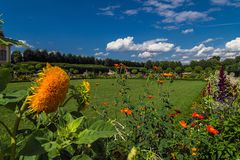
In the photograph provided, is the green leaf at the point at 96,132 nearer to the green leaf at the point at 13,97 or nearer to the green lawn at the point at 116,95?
the green leaf at the point at 13,97

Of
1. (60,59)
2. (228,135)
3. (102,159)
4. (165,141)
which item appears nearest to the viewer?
(102,159)

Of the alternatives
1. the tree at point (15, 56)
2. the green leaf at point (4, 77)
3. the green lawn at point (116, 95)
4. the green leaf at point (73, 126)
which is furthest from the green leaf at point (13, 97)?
the tree at point (15, 56)

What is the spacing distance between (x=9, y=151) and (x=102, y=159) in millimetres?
263

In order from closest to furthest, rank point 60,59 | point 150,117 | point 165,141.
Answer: point 165,141 → point 150,117 → point 60,59

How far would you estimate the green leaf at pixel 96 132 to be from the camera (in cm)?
82

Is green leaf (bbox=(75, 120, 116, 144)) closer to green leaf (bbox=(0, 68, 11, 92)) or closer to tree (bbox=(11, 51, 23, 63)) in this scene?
green leaf (bbox=(0, 68, 11, 92))

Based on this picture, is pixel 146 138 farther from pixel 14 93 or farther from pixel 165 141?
pixel 14 93

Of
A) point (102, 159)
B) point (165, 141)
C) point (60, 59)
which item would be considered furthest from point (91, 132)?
point (60, 59)

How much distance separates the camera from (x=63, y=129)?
87 centimetres

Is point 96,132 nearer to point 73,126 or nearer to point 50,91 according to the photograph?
point 73,126

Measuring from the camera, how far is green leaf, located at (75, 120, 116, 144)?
82 centimetres

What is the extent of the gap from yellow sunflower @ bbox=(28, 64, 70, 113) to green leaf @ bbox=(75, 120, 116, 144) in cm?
11

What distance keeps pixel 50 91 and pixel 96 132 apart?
17 centimetres

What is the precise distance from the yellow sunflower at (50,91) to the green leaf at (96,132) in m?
0.11
